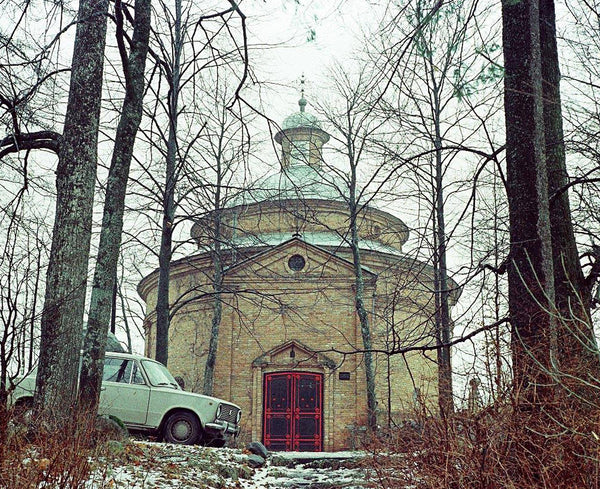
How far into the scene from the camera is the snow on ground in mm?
9289

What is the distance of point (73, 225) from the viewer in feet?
30.9

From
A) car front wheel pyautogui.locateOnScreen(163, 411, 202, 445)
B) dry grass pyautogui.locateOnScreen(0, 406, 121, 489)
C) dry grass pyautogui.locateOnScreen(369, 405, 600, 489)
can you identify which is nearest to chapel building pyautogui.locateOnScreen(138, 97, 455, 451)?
car front wheel pyautogui.locateOnScreen(163, 411, 202, 445)

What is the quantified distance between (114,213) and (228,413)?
23.8ft

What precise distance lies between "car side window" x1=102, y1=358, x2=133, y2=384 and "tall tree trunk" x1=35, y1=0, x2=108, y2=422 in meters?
6.76

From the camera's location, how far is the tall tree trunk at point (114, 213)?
1020 cm

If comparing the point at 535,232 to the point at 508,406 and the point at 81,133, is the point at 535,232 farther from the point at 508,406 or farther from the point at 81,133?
the point at 81,133

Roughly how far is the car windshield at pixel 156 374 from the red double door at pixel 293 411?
862cm

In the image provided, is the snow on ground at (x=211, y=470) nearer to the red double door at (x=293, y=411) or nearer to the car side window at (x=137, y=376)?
the car side window at (x=137, y=376)

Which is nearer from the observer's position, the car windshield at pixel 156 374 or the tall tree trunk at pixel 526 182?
the tall tree trunk at pixel 526 182

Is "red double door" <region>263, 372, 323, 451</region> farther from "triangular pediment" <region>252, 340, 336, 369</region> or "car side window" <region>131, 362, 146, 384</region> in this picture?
"car side window" <region>131, 362, 146, 384</region>

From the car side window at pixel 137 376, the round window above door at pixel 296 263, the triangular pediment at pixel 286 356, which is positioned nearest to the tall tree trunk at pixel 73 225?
the car side window at pixel 137 376

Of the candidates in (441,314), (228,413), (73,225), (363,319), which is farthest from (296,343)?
(73,225)

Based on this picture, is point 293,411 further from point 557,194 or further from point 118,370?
point 557,194

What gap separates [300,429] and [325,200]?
10.2 metres
